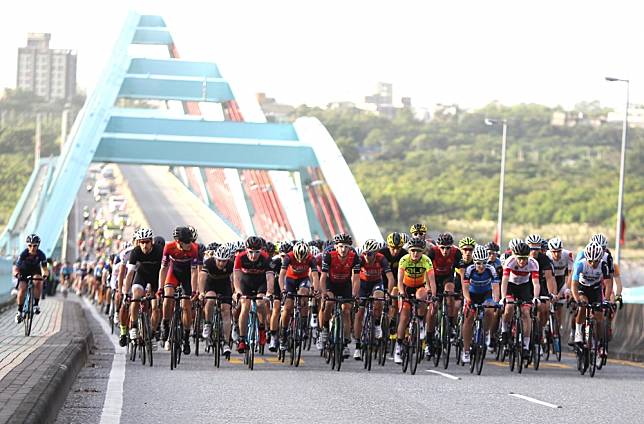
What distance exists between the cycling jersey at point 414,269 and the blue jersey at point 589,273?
169cm

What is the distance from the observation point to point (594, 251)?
1786 centimetres

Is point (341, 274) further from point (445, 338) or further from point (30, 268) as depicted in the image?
point (30, 268)

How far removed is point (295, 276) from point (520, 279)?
2.82 m

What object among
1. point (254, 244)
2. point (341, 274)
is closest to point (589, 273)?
point (341, 274)

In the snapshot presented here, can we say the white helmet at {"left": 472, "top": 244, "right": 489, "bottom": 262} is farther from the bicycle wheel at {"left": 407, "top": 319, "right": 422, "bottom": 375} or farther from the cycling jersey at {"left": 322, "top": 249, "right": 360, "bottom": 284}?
the cycling jersey at {"left": 322, "top": 249, "right": 360, "bottom": 284}

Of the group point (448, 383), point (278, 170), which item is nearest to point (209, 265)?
point (448, 383)

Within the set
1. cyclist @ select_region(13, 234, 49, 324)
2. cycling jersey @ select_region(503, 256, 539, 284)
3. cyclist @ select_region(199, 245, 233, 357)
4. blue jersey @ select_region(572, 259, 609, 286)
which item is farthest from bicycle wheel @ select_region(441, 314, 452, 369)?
cyclist @ select_region(13, 234, 49, 324)

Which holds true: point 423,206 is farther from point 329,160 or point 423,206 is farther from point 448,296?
point 448,296

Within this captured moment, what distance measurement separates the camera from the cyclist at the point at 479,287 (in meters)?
18.8

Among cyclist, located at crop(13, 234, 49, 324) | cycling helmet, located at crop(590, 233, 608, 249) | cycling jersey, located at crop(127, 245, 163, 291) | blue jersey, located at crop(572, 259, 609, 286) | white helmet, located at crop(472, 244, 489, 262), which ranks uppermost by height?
cycling helmet, located at crop(590, 233, 608, 249)

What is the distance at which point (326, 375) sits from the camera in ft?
56.4

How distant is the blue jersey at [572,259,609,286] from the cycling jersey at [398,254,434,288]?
5.56ft

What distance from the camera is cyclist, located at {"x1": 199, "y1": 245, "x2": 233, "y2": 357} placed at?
18891 millimetres

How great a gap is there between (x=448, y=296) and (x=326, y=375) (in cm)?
281
